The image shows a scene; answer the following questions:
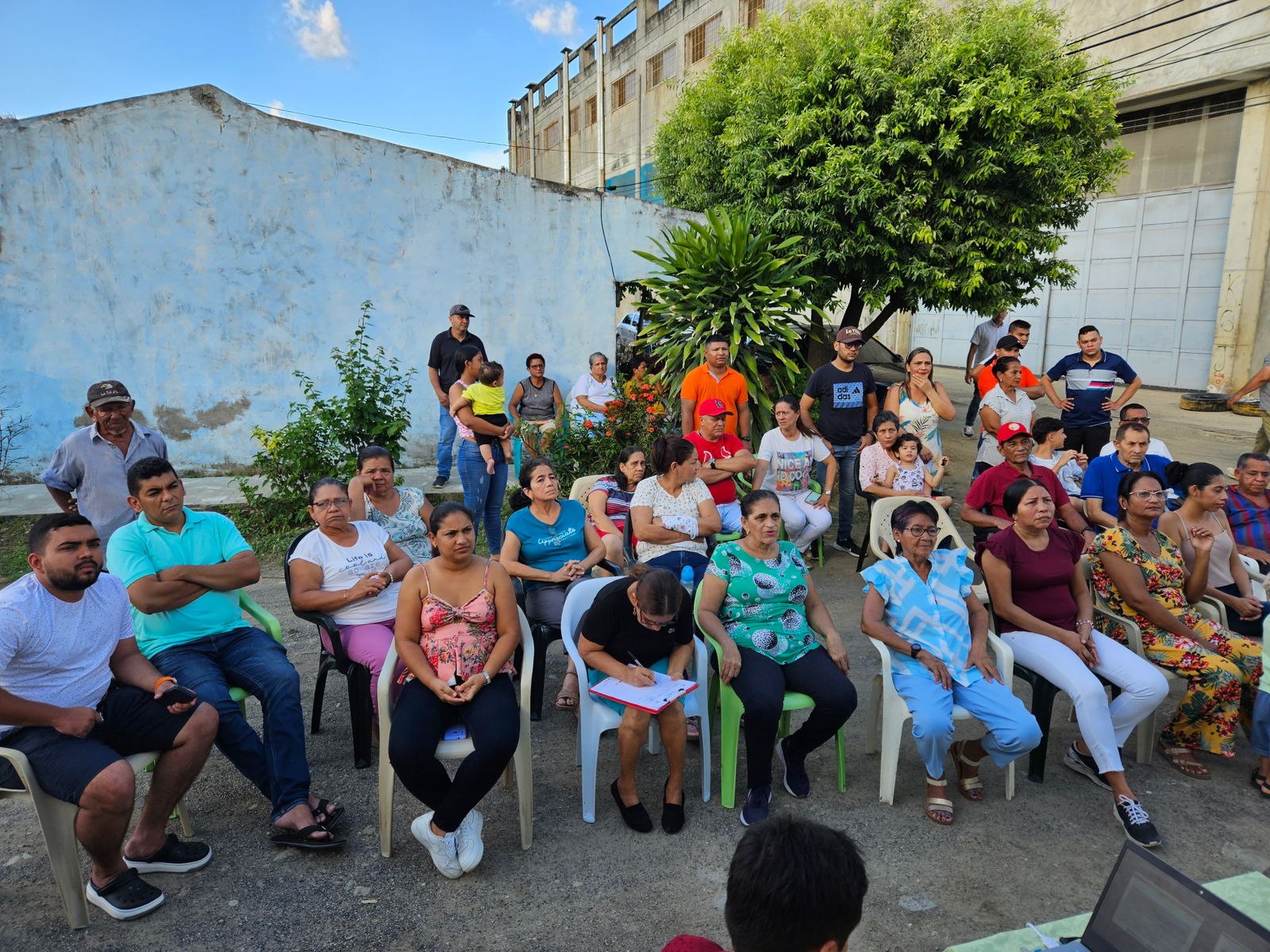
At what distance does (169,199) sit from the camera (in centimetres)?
850

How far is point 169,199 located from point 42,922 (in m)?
7.59

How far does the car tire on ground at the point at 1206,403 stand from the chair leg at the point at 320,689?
15211 mm

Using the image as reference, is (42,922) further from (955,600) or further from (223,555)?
(955,600)

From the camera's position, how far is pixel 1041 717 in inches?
155

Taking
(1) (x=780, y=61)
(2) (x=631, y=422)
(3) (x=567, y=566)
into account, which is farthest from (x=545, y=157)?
(3) (x=567, y=566)

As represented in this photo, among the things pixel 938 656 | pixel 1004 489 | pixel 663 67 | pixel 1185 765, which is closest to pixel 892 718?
pixel 938 656

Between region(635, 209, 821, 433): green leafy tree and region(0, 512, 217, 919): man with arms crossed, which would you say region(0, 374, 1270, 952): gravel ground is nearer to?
A: region(0, 512, 217, 919): man with arms crossed

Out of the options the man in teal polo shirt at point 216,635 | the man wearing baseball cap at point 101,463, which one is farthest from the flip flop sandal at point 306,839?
the man wearing baseball cap at point 101,463

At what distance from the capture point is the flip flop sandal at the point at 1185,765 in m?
3.90

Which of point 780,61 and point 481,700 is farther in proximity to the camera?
point 780,61

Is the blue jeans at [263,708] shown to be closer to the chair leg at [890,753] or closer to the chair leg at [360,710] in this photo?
the chair leg at [360,710]

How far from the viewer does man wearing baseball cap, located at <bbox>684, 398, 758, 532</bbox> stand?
19.3 feet

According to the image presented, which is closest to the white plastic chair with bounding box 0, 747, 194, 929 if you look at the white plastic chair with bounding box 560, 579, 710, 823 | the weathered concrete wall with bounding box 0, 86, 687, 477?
the white plastic chair with bounding box 560, 579, 710, 823

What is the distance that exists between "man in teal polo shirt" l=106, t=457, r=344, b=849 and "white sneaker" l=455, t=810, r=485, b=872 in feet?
1.71
